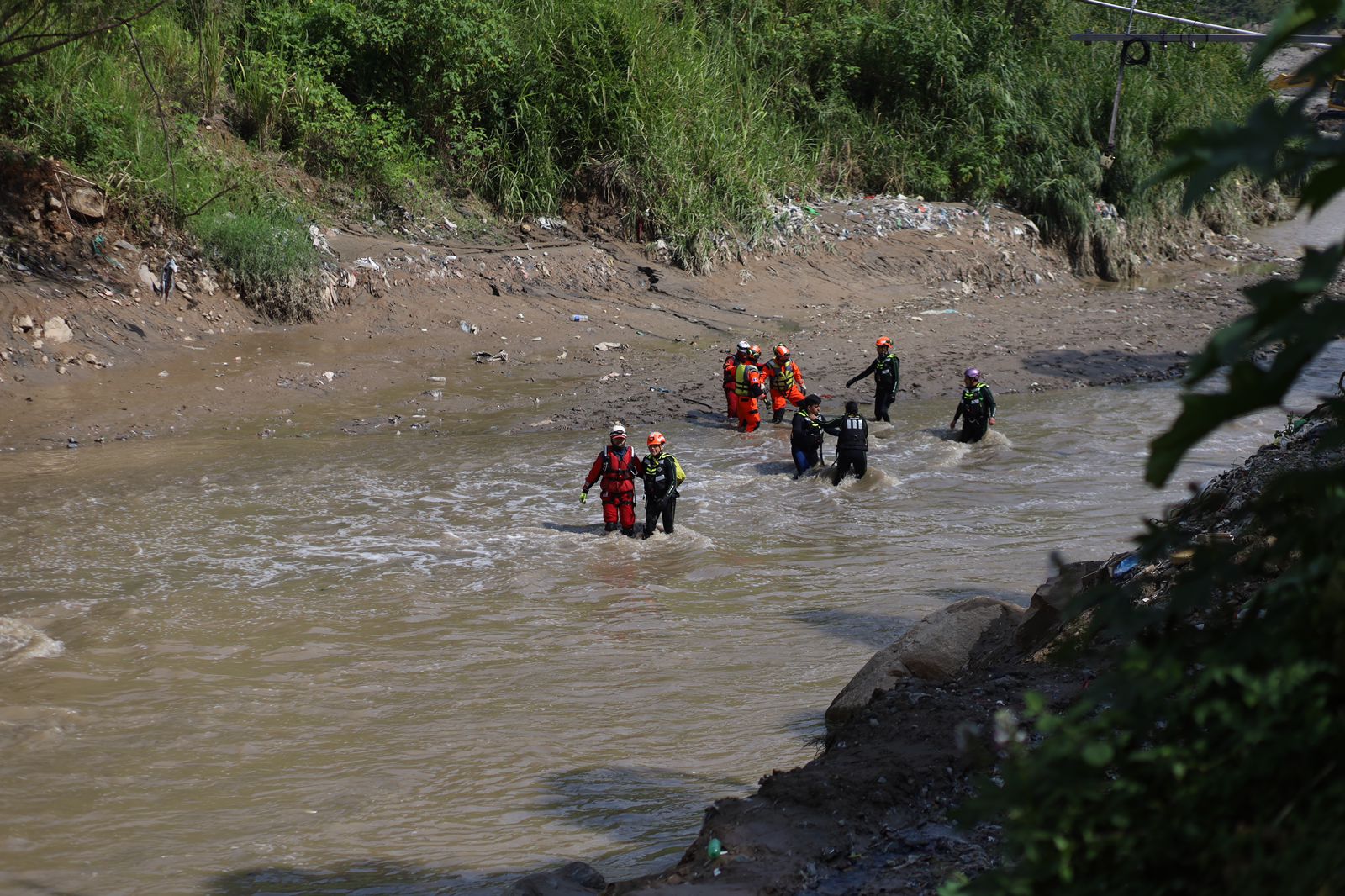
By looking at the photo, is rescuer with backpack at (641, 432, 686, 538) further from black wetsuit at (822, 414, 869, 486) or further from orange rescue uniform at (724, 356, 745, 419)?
orange rescue uniform at (724, 356, 745, 419)

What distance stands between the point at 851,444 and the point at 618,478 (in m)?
2.83

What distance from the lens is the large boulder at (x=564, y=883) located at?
4984 mm

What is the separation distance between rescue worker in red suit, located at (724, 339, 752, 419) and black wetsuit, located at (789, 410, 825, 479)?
1492mm

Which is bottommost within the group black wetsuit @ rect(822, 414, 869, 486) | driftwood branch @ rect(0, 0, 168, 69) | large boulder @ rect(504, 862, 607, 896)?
large boulder @ rect(504, 862, 607, 896)

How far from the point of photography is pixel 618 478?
11891 mm

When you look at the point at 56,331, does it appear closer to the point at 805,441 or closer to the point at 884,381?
the point at 805,441

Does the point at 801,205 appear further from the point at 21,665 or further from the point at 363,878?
the point at 363,878

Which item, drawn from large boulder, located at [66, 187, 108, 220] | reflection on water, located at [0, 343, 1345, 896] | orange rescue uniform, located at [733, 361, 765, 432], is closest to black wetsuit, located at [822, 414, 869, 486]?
reflection on water, located at [0, 343, 1345, 896]

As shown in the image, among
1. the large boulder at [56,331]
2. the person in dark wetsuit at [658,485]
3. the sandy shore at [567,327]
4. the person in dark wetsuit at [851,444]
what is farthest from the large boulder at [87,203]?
the person in dark wetsuit at [851,444]

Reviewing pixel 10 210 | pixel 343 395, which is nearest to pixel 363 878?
pixel 343 395

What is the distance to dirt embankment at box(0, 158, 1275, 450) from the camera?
14789 mm

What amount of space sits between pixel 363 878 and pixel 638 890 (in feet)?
6.67

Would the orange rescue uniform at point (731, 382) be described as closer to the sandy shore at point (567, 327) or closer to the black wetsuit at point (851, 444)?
the sandy shore at point (567, 327)

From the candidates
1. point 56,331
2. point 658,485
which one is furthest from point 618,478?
point 56,331
